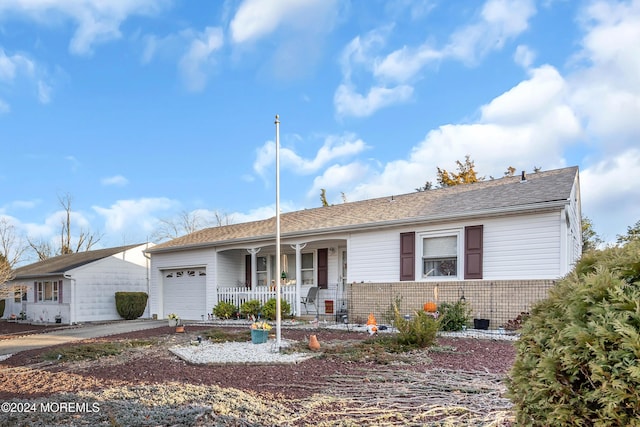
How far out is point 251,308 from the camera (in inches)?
575

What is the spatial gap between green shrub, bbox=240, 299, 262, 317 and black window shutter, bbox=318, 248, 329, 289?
7.28ft

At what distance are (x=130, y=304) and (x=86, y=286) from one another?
6.93ft

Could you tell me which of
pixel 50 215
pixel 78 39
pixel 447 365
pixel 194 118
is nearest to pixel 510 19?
pixel 447 365

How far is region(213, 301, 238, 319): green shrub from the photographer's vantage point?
15250mm

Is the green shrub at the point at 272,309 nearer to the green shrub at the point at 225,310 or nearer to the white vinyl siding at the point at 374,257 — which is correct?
the green shrub at the point at 225,310

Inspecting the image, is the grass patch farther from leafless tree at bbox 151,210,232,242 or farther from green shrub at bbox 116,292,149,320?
leafless tree at bbox 151,210,232,242

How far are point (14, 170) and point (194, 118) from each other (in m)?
8.67

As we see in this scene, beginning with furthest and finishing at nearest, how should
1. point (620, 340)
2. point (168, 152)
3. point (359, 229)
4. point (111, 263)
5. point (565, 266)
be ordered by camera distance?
point (111, 263) < point (168, 152) < point (359, 229) < point (565, 266) < point (620, 340)

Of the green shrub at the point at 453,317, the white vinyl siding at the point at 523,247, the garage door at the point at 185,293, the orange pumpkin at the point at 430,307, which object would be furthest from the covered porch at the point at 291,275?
the white vinyl siding at the point at 523,247

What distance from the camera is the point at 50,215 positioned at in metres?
34.5

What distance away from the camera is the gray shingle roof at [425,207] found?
10.9 meters

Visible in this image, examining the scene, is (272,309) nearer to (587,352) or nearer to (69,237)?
(587,352)

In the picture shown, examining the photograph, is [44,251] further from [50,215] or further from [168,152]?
[168,152]

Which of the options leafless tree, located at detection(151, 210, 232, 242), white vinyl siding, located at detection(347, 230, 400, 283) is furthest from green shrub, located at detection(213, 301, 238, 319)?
leafless tree, located at detection(151, 210, 232, 242)
